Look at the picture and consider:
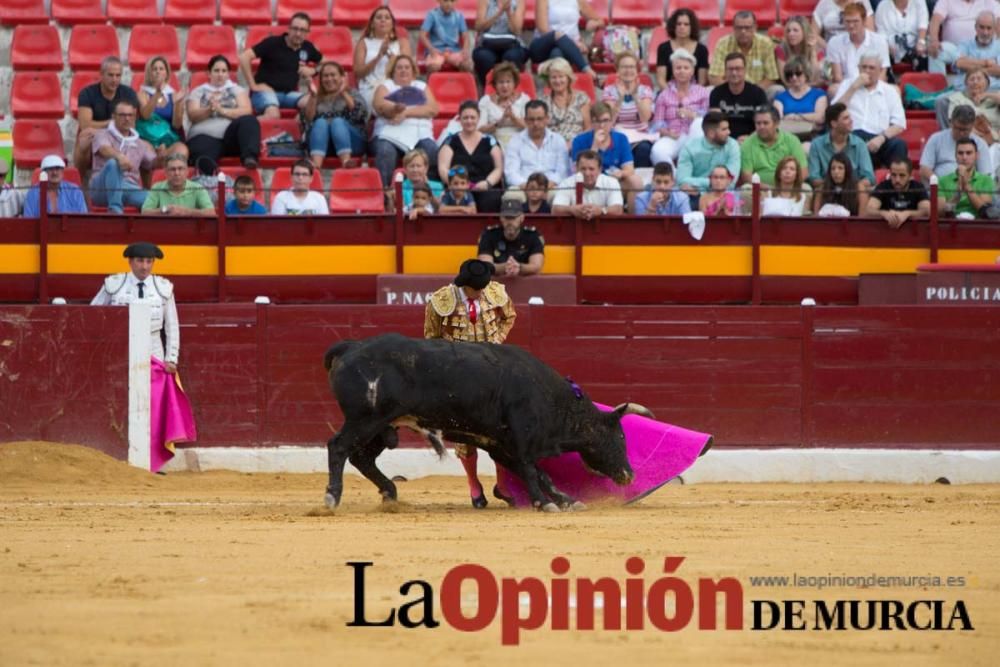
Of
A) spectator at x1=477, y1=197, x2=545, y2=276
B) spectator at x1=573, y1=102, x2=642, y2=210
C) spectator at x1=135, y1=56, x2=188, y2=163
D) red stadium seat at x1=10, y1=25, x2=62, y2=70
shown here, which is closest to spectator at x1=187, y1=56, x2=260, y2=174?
spectator at x1=135, y1=56, x2=188, y2=163

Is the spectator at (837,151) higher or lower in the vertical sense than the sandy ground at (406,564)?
higher

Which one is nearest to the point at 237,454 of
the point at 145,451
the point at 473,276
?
the point at 145,451

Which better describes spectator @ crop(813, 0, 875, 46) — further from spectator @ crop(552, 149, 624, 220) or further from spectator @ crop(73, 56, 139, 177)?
spectator @ crop(73, 56, 139, 177)

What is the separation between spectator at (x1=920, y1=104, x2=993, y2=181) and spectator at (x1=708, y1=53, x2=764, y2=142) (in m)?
1.31

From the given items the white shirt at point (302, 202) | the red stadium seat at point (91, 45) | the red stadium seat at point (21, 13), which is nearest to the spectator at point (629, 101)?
the white shirt at point (302, 202)

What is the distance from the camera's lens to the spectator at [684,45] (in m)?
14.5

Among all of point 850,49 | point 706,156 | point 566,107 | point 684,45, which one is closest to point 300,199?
point 566,107

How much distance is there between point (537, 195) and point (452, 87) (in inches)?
94.9

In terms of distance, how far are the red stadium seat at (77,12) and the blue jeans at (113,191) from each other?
Result: 10.3 ft

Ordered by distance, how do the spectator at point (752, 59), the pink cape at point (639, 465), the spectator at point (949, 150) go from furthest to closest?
1. the spectator at point (752, 59)
2. the spectator at point (949, 150)
3. the pink cape at point (639, 465)

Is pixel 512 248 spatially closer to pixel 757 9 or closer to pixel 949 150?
pixel 949 150

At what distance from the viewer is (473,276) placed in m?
9.36

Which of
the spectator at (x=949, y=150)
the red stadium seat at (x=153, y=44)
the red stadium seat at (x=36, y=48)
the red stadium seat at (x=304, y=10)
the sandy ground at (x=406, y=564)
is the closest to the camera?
the sandy ground at (x=406, y=564)

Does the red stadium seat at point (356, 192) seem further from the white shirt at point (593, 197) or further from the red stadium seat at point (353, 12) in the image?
the red stadium seat at point (353, 12)
